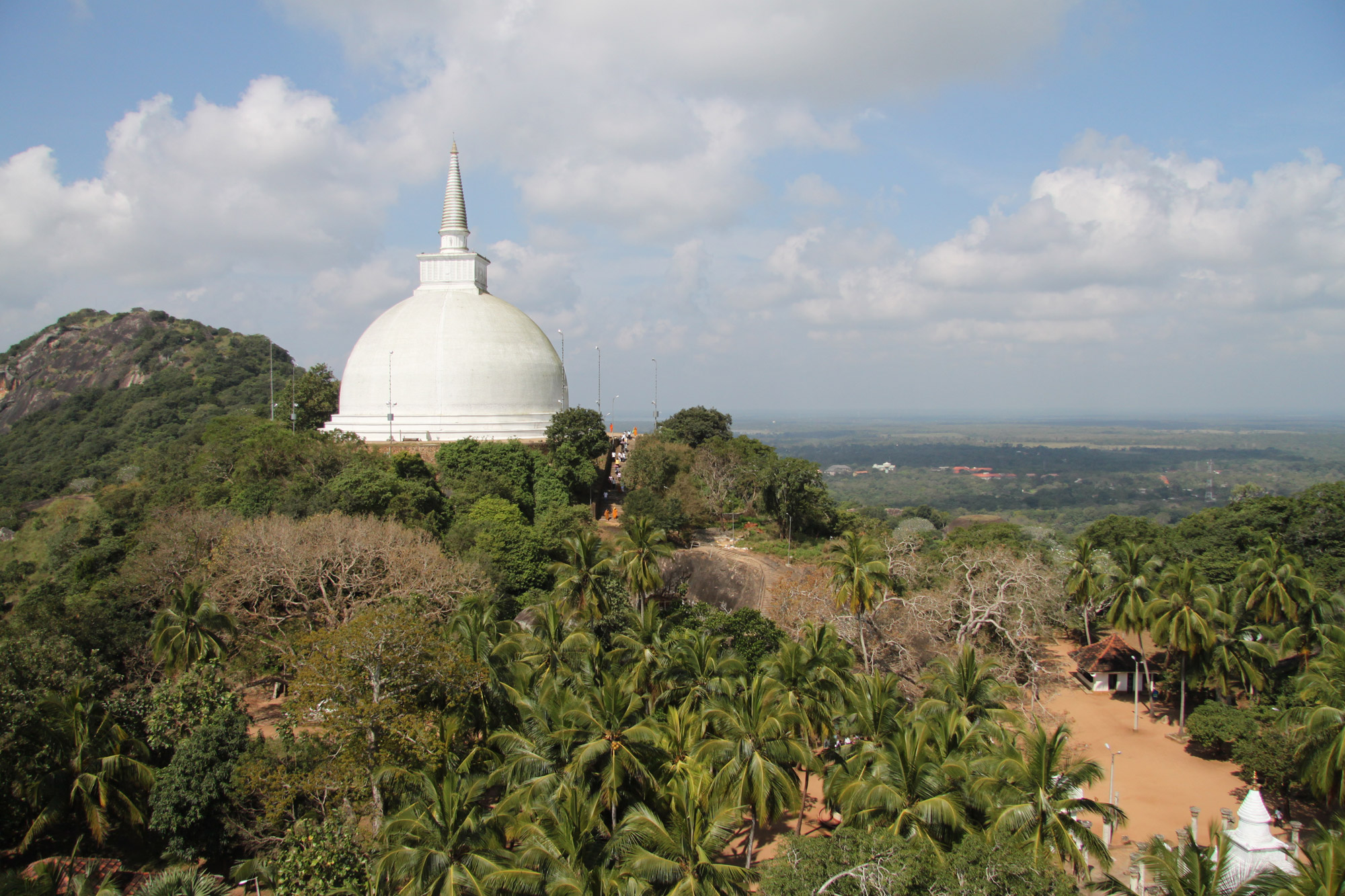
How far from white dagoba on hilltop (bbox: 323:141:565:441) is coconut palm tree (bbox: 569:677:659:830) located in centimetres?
2458

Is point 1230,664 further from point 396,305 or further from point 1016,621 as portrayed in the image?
point 396,305

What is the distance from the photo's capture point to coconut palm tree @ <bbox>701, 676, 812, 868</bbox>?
13.6 m

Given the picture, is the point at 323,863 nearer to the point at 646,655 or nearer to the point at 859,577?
the point at 646,655

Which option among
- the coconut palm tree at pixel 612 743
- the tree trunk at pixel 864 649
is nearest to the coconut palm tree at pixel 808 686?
the coconut palm tree at pixel 612 743

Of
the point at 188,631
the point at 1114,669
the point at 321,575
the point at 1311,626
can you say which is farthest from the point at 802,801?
the point at 1311,626

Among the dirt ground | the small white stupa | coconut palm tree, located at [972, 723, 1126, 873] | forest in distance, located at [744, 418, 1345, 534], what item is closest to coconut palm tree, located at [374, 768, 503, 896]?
coconut palm tree, located at [972, 723, 1126, 873]

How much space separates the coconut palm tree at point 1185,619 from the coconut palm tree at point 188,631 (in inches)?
1017

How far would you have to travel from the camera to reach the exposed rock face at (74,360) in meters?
93.6

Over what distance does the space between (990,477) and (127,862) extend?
15766cm

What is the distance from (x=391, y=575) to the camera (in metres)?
22.6

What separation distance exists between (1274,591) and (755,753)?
755 inches

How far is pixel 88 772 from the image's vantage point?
50.1ft

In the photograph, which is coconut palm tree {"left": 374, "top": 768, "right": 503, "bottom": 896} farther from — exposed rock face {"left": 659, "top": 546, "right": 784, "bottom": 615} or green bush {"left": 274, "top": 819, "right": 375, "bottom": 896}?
exposed rock face {"left": 659, "top": 546, "right": 784, "bottom": 615}

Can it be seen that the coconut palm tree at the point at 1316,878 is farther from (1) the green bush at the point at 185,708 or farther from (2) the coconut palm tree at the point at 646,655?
(1) the green bush at the point at 185,708
